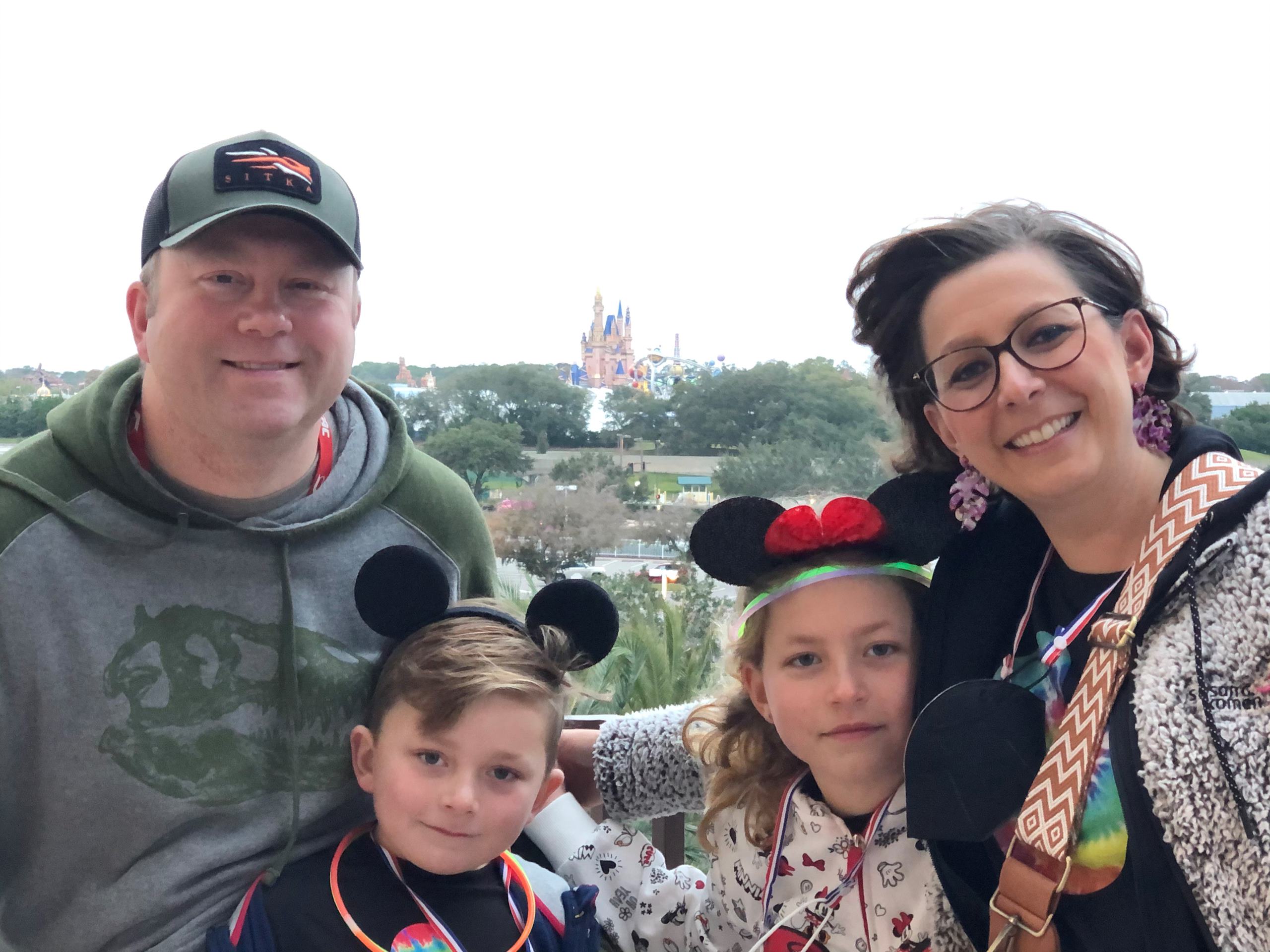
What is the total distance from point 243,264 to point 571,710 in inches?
41.2

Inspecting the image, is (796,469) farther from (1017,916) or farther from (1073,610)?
(1017,916)

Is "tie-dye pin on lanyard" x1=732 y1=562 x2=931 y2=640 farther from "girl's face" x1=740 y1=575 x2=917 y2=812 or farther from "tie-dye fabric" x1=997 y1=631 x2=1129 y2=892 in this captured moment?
"tie-dye fabric" x1=997 y1=631 x2=1129 y2=892

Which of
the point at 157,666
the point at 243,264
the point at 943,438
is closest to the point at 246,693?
the point at 157,666

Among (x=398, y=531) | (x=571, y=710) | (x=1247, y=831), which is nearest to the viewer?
(x=1247, y=831)

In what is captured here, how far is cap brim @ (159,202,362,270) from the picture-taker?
1316 millimetres

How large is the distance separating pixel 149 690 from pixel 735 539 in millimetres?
878

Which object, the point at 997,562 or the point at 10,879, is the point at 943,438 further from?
the point at 10,879

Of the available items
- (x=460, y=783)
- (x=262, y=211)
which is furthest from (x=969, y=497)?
(x=262, y=211)

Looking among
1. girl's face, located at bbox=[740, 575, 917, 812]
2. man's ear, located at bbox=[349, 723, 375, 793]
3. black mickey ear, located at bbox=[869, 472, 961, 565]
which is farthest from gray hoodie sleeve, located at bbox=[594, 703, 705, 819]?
black mickey ear, located at bbox=[869, 472, 961, 565]

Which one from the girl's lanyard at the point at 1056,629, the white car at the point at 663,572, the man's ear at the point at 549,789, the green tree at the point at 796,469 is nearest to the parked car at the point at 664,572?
the white car at the point at 663,572

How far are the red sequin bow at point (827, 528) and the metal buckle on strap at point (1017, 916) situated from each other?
1.51 ft

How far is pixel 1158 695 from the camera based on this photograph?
3.58 feet

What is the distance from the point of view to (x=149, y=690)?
55.8 inches

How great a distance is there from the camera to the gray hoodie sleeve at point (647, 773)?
1.72 metres
